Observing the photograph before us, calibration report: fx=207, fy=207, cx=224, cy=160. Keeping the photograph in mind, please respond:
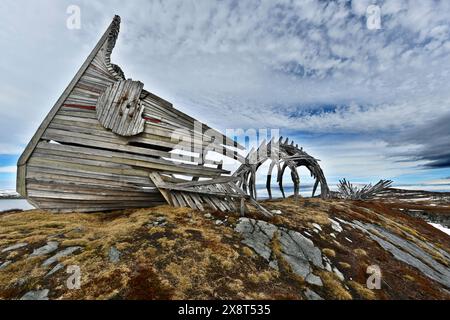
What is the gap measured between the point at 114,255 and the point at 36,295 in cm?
146

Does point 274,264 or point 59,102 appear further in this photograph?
point 59,102

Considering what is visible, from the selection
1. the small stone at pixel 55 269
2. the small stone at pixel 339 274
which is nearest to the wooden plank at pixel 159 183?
the small stone at pixel 55 269

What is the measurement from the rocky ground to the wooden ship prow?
876mm

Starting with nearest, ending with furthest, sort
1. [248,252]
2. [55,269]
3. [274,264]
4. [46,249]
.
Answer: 1. [55,269]
2. [46,249]
3. [274,264]
4. [248,252]

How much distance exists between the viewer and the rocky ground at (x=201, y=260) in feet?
13.5

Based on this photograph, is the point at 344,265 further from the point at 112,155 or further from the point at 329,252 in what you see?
the point at 112,155

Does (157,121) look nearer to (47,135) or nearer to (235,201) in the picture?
(47,135)

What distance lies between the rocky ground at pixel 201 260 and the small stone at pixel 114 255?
0.02m

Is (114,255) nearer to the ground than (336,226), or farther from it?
farther from it

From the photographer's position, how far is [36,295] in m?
3.79

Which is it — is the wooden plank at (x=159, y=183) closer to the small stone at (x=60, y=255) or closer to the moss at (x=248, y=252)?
the small stone at (x=60, y=255)

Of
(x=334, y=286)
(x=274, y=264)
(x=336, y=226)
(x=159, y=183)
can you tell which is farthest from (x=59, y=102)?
(x=336, y=226)
